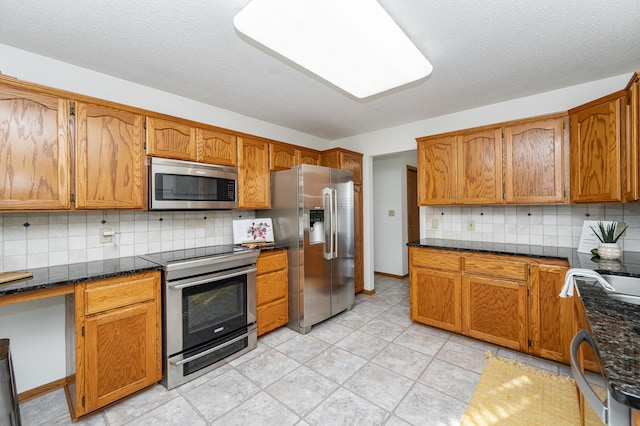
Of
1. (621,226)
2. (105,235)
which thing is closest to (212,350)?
(105,235)

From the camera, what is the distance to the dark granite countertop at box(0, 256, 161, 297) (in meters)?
1.57

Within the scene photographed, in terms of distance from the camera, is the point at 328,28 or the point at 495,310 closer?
the point at 328,28

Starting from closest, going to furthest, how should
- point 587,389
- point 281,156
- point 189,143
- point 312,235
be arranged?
point 587,389
point 189,143
point 312,235
point 281,156

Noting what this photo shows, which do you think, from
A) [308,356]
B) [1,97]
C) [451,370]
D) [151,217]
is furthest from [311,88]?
[451,370]

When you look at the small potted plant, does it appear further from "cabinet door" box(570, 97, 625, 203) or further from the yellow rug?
the yellow rug

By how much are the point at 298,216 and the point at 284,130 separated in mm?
1566

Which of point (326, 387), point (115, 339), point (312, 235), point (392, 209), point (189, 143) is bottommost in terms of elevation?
point (326, 387)

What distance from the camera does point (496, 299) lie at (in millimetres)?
2551

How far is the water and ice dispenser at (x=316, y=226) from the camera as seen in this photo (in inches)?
119

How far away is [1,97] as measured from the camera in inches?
65.5

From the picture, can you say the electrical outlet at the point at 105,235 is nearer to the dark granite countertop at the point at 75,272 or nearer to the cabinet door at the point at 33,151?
the dark granite countertop at the point at 75,272

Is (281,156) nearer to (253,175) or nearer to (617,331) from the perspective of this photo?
(253,175)

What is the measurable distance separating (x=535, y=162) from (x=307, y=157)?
2.47 meters

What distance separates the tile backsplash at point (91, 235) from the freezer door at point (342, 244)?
1409 mm
